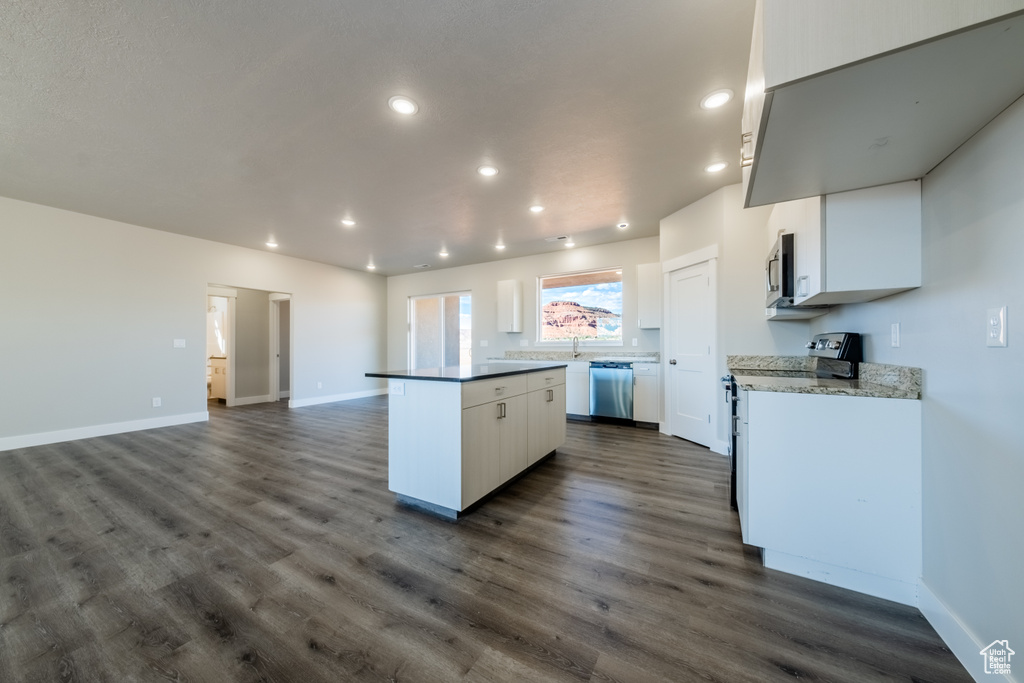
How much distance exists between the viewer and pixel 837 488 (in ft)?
5.32

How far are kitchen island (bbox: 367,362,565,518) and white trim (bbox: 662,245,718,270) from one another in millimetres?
2505

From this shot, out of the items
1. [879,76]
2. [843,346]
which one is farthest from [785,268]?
[879,76]

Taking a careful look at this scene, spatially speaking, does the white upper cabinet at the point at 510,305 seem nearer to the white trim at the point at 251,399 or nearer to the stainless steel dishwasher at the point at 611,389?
the stainless steel dishwasher at the point at 611,389

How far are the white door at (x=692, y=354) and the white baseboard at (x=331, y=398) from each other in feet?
20.2

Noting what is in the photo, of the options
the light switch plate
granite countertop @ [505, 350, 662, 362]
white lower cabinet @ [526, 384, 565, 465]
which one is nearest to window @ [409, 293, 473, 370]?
granite countertop @ [505, 350, 662, 362]

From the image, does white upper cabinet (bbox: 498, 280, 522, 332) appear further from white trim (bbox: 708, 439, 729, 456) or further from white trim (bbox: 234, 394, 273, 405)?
white trim (bbox: 234, 394, 273, 405)

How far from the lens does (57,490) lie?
2727 millimetres

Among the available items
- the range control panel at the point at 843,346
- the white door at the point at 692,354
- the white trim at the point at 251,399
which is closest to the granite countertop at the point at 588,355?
the white door at the point at 692,354

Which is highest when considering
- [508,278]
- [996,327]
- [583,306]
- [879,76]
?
[508,278]

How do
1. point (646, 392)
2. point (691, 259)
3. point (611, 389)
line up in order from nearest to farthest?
point (691, 259)
point (646, 392)
point (611, 389)

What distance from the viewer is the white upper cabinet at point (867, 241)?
61.2 inches

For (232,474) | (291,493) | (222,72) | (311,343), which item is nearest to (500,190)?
(222,72)

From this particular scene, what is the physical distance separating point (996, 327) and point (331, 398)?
313 inches

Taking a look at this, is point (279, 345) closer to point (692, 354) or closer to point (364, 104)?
point (364, 104)
